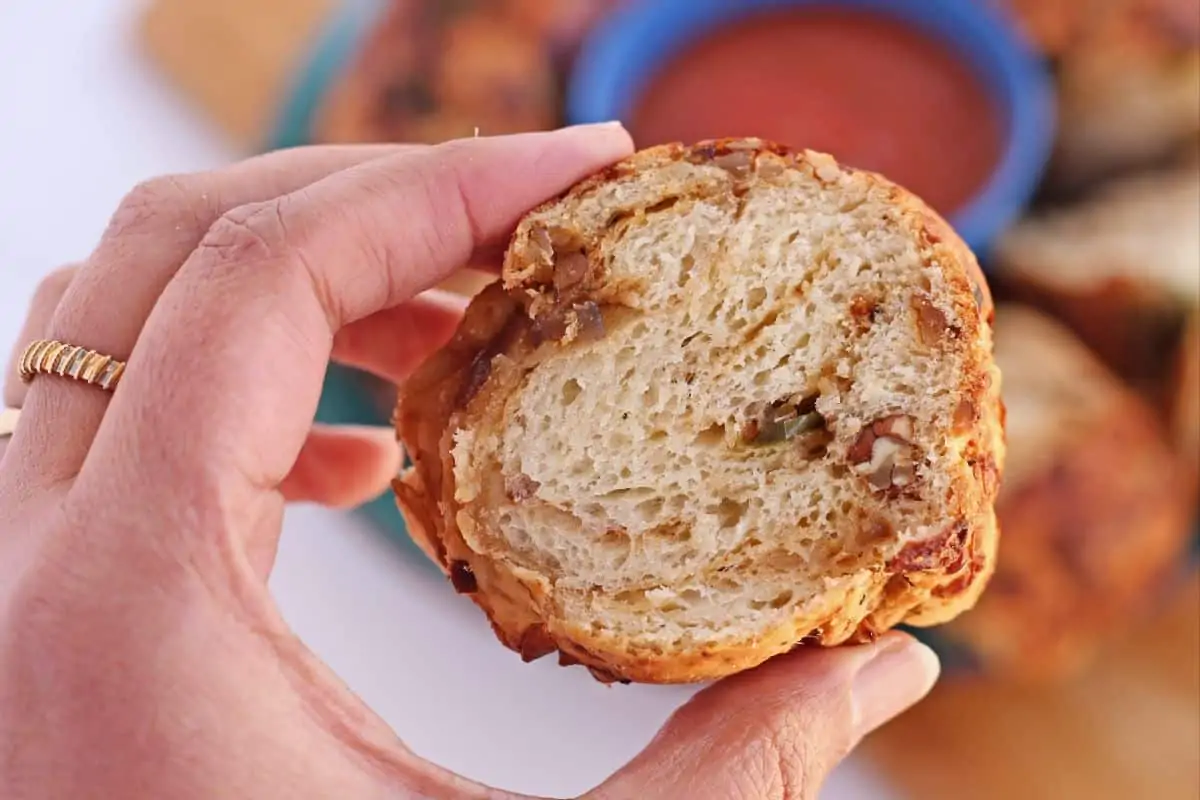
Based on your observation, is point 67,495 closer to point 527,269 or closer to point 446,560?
point 446,560

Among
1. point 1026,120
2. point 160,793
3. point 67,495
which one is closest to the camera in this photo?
point 160,793

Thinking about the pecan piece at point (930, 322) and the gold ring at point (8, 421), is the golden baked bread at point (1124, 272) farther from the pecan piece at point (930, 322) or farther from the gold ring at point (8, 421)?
the gold ring at point (8, 421)

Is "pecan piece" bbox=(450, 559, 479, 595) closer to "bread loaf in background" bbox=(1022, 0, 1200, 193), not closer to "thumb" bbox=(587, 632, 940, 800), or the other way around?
"thumb" bbox=(587, 632, 940, 800)

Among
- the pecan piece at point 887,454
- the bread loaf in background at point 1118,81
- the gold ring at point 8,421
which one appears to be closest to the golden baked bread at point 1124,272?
the bread loaf in background at point 1118,81

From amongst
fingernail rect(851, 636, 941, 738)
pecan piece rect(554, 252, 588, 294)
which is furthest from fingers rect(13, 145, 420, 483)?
fingernail rect(851, 636, 941, 738)

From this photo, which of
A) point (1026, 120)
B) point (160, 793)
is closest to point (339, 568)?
point (160, 793)

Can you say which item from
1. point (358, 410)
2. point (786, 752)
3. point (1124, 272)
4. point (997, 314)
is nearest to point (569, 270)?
point (786, 752)

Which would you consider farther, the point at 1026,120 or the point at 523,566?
the point at 1026,120
